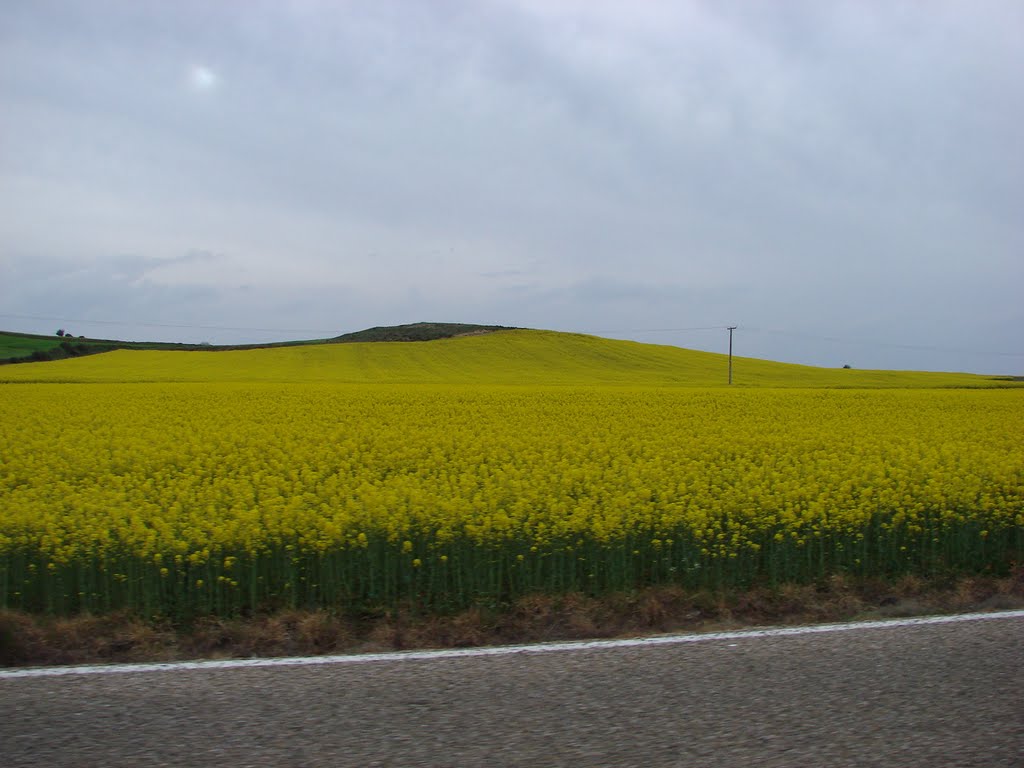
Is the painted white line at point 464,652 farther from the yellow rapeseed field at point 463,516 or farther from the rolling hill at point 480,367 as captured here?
the rolling hill at point 480,367

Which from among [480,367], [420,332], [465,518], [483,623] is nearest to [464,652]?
[483,623]

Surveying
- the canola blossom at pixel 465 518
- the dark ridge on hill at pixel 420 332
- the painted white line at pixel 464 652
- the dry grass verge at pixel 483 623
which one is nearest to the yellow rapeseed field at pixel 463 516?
the canola blossom at pixel 465 518

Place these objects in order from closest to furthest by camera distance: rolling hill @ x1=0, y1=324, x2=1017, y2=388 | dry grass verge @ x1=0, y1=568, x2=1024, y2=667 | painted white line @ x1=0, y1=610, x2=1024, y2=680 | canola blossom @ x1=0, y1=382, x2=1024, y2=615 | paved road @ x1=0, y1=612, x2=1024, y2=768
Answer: paved road @ x1=0, y1=612, x2=1024, y2=768, painted white line @ x1=0, y1=610, x2=1024, y2=680, dry grass verge @ x1=0, y1=568, x2=1024, y2=667, canola blossom @ x1=0, y1=382, x2=1024, y2=615, rolling hill @ x1=0, y1=324, x2=1017, y2=388

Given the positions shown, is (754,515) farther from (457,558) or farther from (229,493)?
(229,493)

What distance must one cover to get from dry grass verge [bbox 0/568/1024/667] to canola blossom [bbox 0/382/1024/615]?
0.26 metres

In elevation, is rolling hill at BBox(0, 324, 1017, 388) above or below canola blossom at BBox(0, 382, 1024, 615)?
above

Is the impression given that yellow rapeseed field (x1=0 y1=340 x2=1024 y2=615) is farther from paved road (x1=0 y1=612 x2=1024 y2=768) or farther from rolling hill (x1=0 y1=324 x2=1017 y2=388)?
rolling hill (x1=0 y1=324 x2=1017 y2=388)

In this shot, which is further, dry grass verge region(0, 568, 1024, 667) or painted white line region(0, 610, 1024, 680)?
dry grass verge region(0, 568, 1024, 667)

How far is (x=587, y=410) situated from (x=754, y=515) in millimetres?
12148

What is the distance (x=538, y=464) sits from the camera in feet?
31.6

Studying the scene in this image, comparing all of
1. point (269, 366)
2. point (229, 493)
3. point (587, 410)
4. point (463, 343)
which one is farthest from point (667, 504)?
point (463, 343)

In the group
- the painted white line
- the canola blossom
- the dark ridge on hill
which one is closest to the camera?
the painted white line

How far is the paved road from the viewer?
2.96 meters

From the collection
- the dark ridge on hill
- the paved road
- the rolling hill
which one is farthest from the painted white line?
the dark ridge on hill
